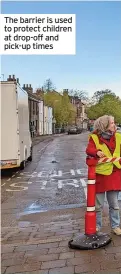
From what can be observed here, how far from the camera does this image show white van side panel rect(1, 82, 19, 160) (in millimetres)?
12820

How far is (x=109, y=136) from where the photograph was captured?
4.84 meters

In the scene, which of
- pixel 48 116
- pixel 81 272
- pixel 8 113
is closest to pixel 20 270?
pixel 81 272

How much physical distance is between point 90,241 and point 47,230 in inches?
51.9

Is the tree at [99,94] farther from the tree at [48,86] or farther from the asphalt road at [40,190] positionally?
the asphalt road at [40,190]

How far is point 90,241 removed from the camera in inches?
181

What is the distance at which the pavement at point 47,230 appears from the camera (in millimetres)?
3990

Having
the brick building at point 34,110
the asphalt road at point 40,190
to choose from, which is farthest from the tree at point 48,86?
the asphalt road at point 40,190

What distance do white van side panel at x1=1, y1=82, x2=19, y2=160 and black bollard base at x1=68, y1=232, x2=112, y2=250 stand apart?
335 inches

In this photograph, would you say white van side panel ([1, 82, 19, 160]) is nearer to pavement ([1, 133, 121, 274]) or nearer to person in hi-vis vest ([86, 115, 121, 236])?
pavement ([1, 133, 121, 274])

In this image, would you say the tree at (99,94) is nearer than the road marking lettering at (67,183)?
No

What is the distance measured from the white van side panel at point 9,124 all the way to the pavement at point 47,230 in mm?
1338

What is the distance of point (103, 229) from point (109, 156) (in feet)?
3.99

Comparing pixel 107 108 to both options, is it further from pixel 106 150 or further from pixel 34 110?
pixel 106 150

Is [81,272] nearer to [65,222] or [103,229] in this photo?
[103,229]
